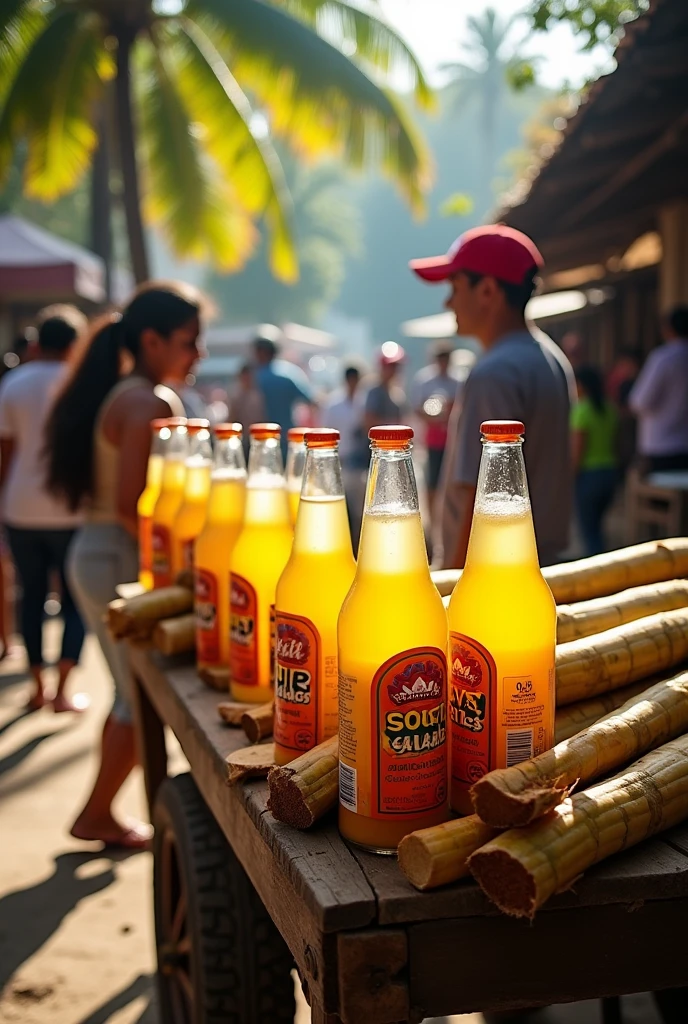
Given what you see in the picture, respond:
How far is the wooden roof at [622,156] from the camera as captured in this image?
184 inches

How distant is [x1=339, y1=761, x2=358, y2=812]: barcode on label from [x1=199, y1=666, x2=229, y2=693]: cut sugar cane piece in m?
0.75

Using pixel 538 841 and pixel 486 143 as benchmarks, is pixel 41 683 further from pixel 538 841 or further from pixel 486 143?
pixel 486 143

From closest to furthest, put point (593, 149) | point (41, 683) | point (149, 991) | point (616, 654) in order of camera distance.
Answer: point (616, 654) → point (149, 991) → point (41, 683) → point (593, 149)

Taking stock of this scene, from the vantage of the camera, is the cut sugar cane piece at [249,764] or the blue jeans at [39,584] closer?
the cut sugar cane piece at [249,764]

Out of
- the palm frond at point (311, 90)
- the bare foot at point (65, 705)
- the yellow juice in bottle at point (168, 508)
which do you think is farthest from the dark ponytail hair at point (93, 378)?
the palm frond at point (311, 90)

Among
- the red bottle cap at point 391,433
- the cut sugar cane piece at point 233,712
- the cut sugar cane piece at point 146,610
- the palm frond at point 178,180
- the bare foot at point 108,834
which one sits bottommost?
the bare foot at point 108,834

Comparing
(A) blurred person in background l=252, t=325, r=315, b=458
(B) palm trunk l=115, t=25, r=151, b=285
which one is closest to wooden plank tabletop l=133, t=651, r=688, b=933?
(A) blurred person in background l=252, t=325, r=315, b=458

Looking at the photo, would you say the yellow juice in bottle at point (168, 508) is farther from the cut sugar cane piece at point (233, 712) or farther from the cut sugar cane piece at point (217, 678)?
the cut sugar cane piece at point (233, 712)

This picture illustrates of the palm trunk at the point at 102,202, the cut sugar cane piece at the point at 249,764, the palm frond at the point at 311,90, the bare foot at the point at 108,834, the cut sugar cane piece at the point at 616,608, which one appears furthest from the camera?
the palm trunk at the point at 102,202

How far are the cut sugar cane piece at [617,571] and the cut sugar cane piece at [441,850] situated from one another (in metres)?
0.69

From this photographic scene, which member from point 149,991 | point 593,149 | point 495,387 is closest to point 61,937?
point 149,991

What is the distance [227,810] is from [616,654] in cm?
72

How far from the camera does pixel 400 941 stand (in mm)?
1223

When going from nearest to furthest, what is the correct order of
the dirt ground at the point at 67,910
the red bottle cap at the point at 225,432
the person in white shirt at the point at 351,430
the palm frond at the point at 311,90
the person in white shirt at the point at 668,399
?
the red bottle cap at the point at 225,432, the dirt ground at the point at 67,910, the person in white shirt at the point at 668,399, the person in white shirt at the point at 351,430, the palm frond at the point at 311,90
